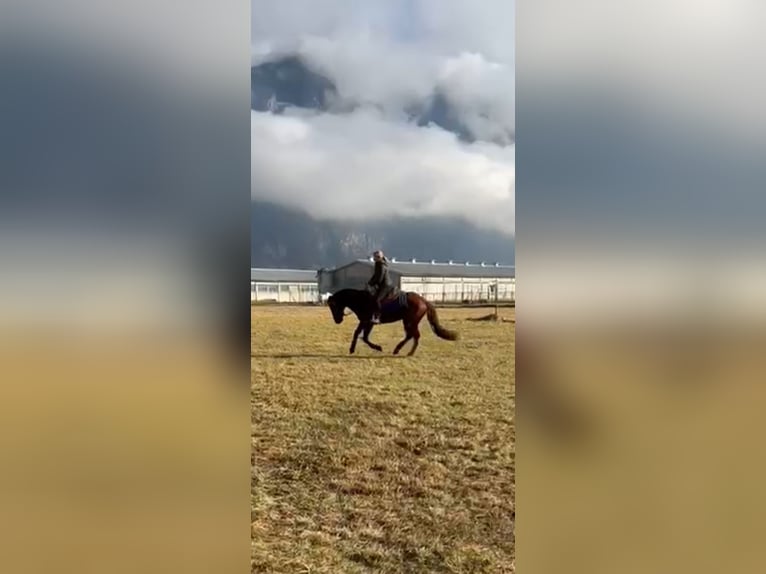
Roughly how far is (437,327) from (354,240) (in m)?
0.46

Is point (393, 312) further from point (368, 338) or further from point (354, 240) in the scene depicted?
point (354, 240)

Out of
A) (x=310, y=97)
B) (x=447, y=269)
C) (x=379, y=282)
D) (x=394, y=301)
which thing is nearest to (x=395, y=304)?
(x=394, y=301)

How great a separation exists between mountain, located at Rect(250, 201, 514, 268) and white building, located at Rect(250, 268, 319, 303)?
28 millimetres

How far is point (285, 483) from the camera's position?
2064mm

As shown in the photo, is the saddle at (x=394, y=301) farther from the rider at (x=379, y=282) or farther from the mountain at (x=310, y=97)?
the mountain at (x=310, y=97)

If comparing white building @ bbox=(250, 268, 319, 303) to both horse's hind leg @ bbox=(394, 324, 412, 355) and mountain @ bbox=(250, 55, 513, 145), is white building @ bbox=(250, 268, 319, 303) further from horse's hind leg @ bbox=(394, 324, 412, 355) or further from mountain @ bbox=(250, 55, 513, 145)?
mountain @ bbox=(250, 55, 513, 145)

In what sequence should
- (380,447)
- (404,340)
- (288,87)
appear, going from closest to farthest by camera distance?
(288,87) → (380,447) → (404,340)

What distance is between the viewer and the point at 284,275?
2012 mm

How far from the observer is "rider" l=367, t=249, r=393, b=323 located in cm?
208

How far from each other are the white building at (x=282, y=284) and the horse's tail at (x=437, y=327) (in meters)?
0.42

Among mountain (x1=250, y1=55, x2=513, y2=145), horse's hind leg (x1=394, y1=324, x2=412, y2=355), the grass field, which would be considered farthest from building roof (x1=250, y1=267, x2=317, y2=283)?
mountain (x1=250, y1=55, x2=513, y2=145)
